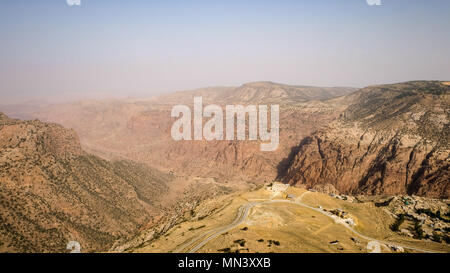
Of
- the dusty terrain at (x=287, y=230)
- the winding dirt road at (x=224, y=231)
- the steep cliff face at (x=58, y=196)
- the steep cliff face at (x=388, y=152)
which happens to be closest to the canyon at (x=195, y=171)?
the steep cliff face at (x=58, y=196)

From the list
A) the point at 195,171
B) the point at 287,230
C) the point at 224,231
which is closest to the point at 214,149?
the point at 195,171

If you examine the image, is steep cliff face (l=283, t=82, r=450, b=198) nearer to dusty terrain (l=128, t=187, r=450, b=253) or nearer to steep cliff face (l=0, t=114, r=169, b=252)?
dusty terrain (l=128, t=187, r=450, b=253)

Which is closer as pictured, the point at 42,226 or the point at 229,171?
the point at 42,226

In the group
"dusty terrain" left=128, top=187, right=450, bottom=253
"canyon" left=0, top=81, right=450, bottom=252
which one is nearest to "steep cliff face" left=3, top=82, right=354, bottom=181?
"canyon" left=0, top=81, right=450, bottom=252

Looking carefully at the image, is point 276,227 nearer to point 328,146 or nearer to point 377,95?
point 328,146

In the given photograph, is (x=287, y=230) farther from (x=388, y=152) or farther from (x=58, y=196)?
(x=388, y=152)
